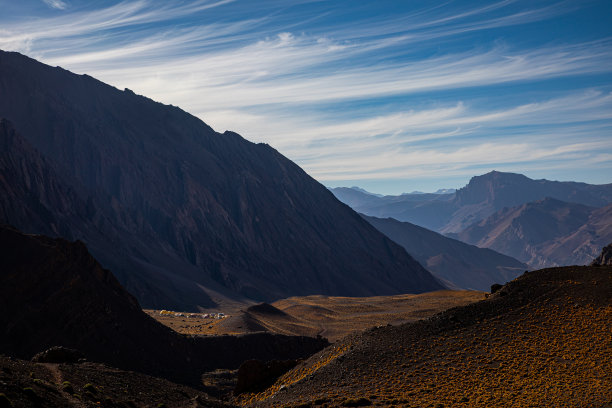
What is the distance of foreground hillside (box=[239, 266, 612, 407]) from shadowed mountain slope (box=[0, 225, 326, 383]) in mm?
23628

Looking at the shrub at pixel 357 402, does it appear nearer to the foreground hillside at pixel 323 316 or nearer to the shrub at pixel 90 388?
the shrub at pixel 90 388

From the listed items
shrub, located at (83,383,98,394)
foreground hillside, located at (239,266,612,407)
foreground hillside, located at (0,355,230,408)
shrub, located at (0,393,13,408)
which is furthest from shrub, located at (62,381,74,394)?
foreground hillside, located at (239,266,612,407)

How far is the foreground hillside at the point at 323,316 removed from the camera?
305 ft

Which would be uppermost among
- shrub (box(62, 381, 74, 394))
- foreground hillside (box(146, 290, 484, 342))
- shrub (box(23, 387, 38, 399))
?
shrub (box(23, 387, 38, 399))

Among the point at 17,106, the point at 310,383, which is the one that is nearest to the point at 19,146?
the point at 17,106

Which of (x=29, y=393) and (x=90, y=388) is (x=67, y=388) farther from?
(x=29, y=393)

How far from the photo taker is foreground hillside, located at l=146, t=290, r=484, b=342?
305 feet

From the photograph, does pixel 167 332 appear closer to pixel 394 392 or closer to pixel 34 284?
pixel 34 284

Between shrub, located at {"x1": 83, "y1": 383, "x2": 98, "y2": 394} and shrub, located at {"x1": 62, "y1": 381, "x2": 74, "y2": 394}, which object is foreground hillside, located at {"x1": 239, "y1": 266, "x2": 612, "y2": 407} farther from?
shrub, located at {"x1": 62, "y1": 381, "x2": 74, "y2": 394}

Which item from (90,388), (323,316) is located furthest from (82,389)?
(323,316)

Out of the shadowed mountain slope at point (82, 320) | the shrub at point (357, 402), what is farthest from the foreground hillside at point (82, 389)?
the shadowed mountain slope at point (82, 320)

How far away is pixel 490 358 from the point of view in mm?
36125

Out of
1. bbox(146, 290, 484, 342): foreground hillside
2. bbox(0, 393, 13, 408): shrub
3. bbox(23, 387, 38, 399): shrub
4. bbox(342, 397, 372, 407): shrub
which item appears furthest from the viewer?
bbox(146, 290, 484, 342): foreground hillside

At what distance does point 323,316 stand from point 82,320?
63.6 metres
